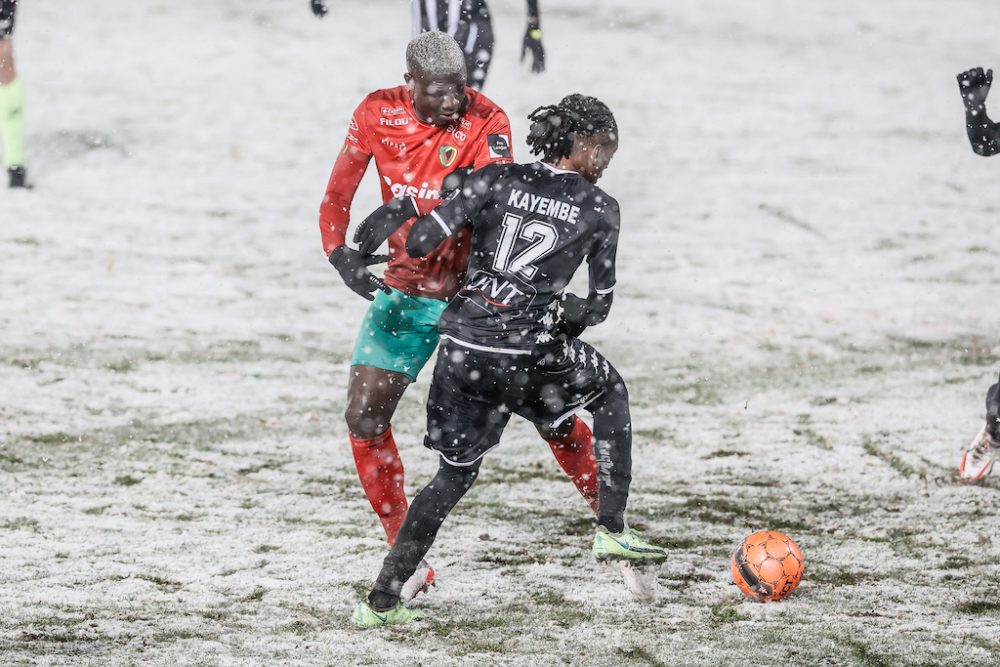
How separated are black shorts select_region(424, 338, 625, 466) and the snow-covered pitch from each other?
Answer: 2.16ft

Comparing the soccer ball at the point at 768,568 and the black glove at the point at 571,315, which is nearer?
the black glove at the point at 571,315

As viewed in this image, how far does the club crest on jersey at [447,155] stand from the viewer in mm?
4441

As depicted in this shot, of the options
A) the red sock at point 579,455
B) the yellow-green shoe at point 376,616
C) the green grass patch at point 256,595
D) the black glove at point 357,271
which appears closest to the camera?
the yellow-green shoe at point 376,616

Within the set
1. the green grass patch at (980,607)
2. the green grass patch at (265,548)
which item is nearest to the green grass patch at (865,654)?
the green grass patch at (980,607)

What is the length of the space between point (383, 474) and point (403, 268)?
79cm

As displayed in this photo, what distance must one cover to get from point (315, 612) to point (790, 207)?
8.13 metres

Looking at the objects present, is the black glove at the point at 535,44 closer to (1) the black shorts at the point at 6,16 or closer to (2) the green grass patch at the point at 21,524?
(1) the black shorts at the point at 6,16

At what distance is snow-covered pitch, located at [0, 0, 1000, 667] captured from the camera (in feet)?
13.8

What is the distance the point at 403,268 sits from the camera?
4570 millimetres

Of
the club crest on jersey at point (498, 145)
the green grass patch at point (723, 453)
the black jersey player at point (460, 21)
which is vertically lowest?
the green grass patch at point (723, 453)

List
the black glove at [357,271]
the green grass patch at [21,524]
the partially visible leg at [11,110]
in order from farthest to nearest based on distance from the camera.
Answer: the partially visible leg at [11,110] → the green grass patch at [21,524] → the black glove at [357,271]

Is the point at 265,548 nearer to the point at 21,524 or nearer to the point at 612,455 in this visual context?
the point at 21,524

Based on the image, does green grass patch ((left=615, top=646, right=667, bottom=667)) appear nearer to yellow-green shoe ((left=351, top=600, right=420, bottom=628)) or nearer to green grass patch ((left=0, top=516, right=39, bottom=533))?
yellow-green shoe ((left=351, top=600, right=420, bottom=628))

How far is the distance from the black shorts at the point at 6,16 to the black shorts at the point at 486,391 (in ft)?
24.5
